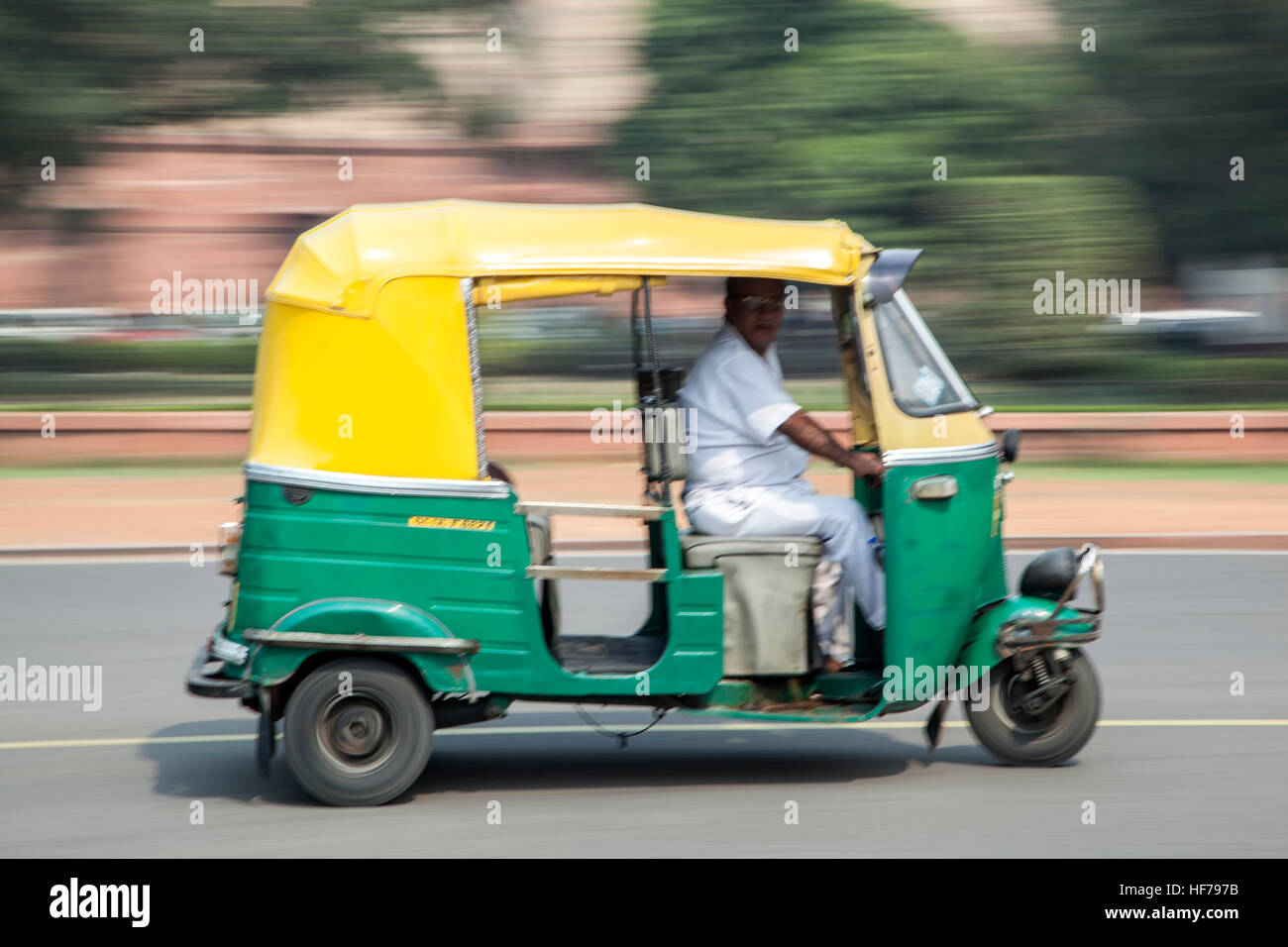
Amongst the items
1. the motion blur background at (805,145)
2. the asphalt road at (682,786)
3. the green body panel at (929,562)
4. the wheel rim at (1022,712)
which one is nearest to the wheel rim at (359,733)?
the asphalt road at (682,786)

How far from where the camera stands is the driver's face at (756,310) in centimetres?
606

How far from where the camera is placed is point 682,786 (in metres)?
5.98

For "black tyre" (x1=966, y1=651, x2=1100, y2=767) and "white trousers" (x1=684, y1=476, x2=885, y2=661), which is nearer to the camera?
"white trousers" (x1=684, y1=476, x2=885, y2=661)

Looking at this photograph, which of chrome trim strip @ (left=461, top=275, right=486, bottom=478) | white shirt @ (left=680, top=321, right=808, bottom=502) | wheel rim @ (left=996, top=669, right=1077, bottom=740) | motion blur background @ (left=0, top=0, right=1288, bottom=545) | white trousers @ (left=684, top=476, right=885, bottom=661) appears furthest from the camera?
motion blur background @ (left=0, top=0, right=1288, bottom=545)

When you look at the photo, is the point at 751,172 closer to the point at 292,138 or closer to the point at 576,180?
the point at 576,180

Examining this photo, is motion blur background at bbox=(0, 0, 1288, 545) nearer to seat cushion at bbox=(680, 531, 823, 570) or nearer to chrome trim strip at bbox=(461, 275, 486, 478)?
seat cushion at bbox=(680, 531, 823, 570)

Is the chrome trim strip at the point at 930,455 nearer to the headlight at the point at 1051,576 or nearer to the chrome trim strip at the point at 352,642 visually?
the headlight at the point at 1051,576

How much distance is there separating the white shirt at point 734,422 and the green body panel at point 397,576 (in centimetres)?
86

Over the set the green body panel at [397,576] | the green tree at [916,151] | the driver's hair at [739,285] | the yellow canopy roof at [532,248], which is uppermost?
the green tree at [916,151]

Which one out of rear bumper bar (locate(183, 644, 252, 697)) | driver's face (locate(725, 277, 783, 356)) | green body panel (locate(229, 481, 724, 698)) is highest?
driver's face (locate(725, 277, 783, 356))

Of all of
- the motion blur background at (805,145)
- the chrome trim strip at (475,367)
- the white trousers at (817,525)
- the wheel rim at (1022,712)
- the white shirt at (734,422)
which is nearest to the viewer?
the chrome trim strip at (475,367)

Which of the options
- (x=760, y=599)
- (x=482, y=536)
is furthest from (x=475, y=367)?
(x=760, y=599)

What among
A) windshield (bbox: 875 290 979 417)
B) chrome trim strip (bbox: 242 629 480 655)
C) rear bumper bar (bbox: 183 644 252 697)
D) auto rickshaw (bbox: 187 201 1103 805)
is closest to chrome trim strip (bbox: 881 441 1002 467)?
auto rickshaw (bbox: 187 201 1103 805)

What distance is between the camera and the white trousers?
233 inches
